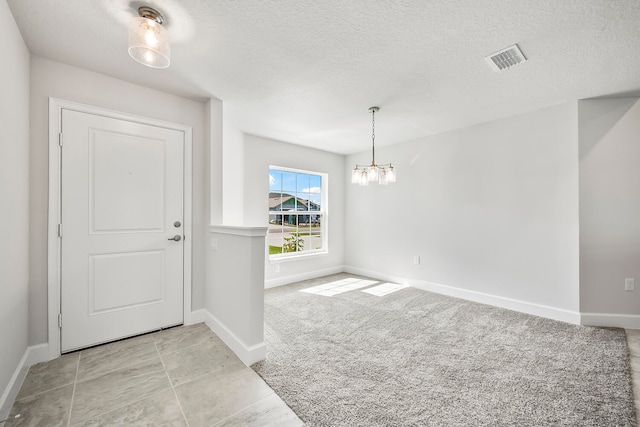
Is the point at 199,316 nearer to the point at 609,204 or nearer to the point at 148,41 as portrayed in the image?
the point at 148,41

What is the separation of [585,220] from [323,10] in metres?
3.39

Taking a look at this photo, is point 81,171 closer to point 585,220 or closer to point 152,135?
point 152,135

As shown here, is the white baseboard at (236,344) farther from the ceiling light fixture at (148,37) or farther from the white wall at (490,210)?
the white wall at (490,210)

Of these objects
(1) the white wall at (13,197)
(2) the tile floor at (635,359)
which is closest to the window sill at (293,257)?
(1) the white wall at (13,197)

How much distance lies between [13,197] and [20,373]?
48.5 inches

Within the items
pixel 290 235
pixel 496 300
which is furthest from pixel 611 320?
pixel 290 235

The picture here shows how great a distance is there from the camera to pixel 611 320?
9.21ft

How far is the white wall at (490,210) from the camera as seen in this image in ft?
9.80

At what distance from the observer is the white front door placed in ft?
7.35

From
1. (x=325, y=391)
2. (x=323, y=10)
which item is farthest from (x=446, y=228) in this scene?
(x=323, y=10)

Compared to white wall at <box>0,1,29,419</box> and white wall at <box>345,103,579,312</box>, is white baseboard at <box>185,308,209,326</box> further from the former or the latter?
white wall at <box>345,103,579,312</box>

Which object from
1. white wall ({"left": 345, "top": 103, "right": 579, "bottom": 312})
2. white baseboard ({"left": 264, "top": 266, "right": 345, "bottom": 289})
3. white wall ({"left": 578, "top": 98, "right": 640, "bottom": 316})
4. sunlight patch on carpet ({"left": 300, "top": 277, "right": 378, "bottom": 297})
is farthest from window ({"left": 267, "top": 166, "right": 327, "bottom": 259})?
white wall ({"left": 578, "top": 98, "right": 640, "bottom": 316})

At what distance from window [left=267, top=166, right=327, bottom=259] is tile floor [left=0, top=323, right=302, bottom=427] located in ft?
7.52

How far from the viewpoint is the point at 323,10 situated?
1.61 m
